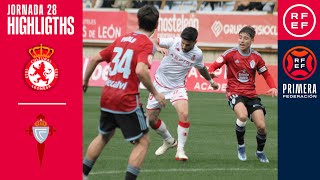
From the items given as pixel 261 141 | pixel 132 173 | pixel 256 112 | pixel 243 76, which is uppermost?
pixel 243 76

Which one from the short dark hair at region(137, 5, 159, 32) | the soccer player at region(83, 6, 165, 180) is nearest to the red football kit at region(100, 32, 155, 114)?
the soccer player at region(83, 6, 165, 180)

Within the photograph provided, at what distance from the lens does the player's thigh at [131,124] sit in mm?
12500

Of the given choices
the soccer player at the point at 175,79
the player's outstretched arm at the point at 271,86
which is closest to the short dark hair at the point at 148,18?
the soccer player at the point at 175,79

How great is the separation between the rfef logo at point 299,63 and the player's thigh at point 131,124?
69.0 inches

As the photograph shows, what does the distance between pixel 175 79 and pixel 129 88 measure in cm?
442

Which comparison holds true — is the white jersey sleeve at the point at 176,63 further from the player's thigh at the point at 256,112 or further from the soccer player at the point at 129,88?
the soccer player at the point at 129,88

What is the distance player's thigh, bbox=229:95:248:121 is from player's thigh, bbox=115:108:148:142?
3945mm

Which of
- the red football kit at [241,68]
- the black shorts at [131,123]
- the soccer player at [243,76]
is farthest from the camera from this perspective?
the red football kit at [241,68]

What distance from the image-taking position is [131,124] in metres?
12.5

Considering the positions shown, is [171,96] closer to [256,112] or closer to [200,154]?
[200,154]

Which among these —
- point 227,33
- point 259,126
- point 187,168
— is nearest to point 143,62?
point 187,168

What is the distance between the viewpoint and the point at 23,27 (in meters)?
11.9

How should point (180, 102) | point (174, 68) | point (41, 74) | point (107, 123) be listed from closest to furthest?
1. point (41, 74)
2. point (107, 123)
3. point (180, 102)
4. point (174, 68)

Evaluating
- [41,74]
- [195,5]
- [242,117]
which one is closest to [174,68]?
[242,117]
